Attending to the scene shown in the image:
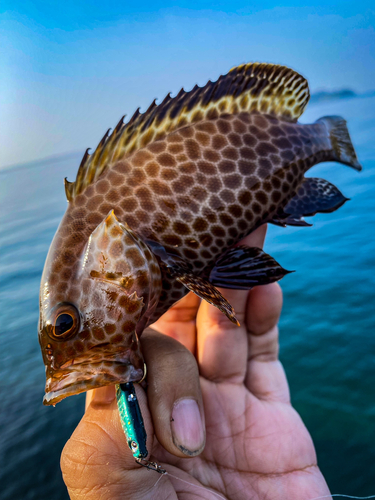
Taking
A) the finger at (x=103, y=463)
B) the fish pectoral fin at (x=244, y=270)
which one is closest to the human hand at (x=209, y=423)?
the finger at (x=103, y=463)

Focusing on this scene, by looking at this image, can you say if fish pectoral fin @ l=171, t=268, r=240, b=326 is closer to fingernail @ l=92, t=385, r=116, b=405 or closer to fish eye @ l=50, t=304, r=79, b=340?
fish eye @ l=50, t=304, r=79, b=340

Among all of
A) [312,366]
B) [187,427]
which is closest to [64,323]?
[187,427]

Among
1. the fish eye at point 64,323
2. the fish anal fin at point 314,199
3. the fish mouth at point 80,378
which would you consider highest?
the fish anal fin at point 314,199

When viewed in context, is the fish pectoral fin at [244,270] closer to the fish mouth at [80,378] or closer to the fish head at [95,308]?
the fish head at [95,308]

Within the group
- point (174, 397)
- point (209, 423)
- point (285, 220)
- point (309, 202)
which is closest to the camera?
point (174, 397)

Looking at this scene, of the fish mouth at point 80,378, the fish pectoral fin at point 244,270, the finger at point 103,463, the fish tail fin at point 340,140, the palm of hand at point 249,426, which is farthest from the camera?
the fish tail fin at point 340,140

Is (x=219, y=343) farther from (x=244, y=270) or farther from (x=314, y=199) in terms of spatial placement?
(x=314, y=199)

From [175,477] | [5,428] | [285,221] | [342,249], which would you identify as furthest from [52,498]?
[342,249]
